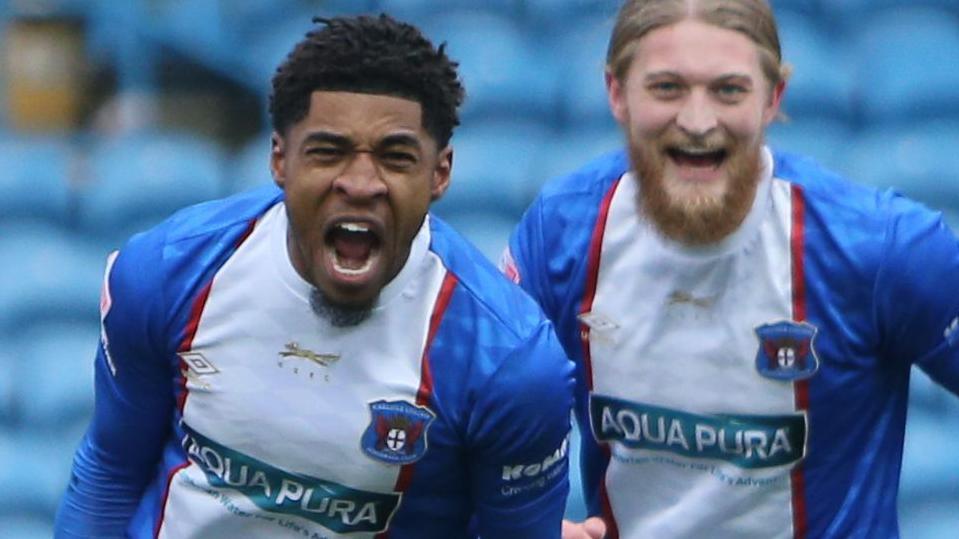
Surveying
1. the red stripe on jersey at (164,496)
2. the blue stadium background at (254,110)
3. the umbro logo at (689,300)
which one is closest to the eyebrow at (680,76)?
the umbro logo at (689,300)

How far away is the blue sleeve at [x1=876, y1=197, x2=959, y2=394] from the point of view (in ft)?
9.96

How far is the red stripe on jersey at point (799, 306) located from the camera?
124 inches

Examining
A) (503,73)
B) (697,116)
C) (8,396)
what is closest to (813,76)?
(503,73)

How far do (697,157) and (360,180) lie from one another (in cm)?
66

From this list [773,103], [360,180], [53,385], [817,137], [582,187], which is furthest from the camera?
[817,137]

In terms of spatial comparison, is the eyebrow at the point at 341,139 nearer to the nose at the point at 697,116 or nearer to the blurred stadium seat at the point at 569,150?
the nose at the point at 697,116

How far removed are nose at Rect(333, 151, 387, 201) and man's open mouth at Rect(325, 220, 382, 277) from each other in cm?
7

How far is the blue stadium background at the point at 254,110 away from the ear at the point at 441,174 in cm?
258

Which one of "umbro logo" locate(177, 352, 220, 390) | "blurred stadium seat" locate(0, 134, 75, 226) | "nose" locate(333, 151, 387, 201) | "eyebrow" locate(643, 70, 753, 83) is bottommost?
"umbro logo" locate(177, 352, 220, 390)

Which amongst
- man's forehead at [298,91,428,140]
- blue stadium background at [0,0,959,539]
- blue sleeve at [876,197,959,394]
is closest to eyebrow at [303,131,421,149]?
man's forehead at [298,91,428,140]

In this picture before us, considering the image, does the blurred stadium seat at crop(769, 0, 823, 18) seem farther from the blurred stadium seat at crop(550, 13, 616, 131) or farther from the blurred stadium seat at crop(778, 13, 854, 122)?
the blurred stadium seat at crop(550, 13, 616, 131)

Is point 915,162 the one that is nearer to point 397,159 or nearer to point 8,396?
point 8,396

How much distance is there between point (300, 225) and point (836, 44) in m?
3.24

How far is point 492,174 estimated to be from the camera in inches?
217
